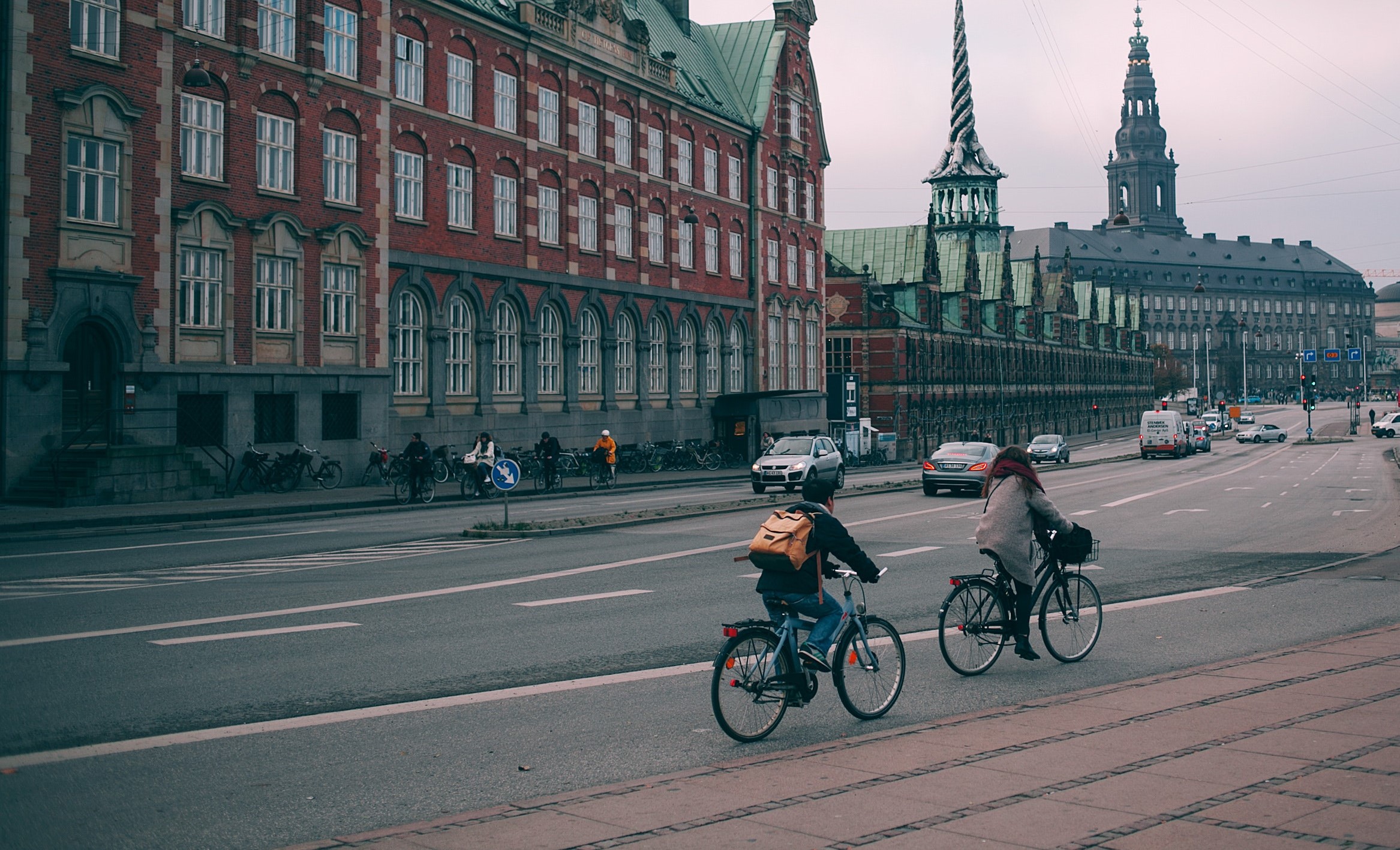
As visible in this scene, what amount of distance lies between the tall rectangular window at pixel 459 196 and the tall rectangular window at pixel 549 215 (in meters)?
3.98

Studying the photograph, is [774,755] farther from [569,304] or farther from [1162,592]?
[569,304]

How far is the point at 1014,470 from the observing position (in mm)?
10188

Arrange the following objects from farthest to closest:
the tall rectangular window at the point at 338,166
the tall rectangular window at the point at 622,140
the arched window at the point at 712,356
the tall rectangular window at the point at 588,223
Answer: the arched window at the point at 712,356, the tall rectangular window at the point at 622,140, the tall rectangular window at the point at 588,223, the tall rectangular window at the point at 338,166

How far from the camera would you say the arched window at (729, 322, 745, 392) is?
61.2m

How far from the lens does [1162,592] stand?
15.5m

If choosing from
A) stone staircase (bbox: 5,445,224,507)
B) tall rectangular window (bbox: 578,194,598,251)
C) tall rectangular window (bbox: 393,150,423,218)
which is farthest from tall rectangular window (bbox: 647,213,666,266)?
stone staircase (bbox: 5,445,224,507)

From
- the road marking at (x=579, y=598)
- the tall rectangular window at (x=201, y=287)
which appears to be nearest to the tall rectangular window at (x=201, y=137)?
the tall rectangular window at (x=201, y=287)

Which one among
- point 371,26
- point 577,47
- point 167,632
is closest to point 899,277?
point 577,47

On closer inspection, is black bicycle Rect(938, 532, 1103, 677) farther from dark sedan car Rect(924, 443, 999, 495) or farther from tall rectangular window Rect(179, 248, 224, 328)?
tall rectangular window Rect(179, 248, 224, 328)

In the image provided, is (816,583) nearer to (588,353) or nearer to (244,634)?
(244,634)

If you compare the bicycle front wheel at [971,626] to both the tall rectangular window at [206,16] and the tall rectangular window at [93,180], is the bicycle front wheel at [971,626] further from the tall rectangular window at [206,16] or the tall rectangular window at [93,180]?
the tall rectangular window at [206,16]

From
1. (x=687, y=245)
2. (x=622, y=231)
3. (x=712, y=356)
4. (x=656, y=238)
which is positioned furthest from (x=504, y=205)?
(x=712, y=356)

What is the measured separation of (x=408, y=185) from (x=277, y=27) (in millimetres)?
6749

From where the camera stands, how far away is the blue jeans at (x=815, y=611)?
8141mm
